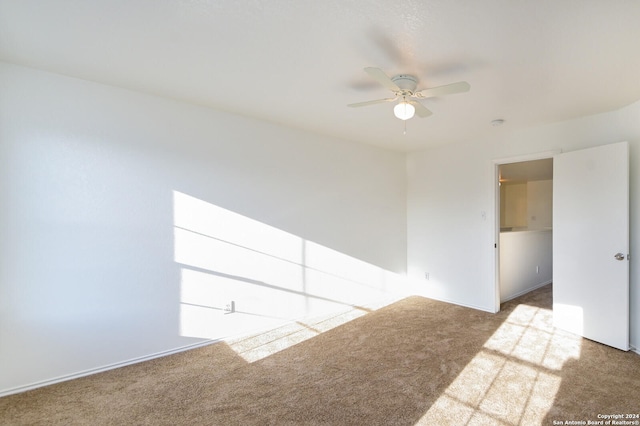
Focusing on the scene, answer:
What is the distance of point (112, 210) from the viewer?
2498mm

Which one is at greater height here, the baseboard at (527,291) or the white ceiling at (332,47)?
the white ceiling at (332,47)

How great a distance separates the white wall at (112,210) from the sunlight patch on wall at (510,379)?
1.98 meters

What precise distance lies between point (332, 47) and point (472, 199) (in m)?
3.22

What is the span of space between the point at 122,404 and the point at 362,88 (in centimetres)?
296

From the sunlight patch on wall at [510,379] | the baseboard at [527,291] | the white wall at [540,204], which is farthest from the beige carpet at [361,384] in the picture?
the white wall at [540,204]

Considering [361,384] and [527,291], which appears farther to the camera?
[527,291]

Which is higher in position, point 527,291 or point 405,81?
point 405,81

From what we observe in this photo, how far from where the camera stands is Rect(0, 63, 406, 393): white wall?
7.14 feet

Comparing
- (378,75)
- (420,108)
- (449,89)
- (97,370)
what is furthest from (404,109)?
(97,370)

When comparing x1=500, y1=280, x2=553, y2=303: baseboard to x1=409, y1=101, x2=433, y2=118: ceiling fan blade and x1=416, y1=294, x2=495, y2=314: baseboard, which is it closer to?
x1=416, y1=294, x2=495, y2=314: baseboard

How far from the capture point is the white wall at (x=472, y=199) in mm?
2922

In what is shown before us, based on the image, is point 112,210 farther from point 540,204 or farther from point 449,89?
point 540,204

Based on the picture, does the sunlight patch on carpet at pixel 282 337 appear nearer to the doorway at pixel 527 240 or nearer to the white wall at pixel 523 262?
the doorway at pixel 527 240

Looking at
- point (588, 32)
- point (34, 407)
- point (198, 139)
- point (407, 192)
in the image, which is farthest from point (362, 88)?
point (34, 407)
